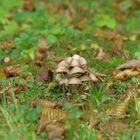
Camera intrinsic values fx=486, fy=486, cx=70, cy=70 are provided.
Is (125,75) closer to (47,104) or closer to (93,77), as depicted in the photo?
(93,77)

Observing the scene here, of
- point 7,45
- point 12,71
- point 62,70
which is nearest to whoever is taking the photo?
point 62,70

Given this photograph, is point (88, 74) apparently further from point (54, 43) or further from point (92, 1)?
point (92, 1)

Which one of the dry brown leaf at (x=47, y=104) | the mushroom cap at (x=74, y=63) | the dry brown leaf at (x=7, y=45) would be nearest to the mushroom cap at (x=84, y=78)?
the mushroom cap at (x=74, y=63)

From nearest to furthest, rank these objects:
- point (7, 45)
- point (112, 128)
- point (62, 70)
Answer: point (112, 128) < point (62, 70) < point (7, 45)

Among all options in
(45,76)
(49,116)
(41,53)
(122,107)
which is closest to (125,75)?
(122,107)

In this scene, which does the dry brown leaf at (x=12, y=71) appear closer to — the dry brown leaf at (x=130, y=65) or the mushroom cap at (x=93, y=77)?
the mushroom cap at (x=93, y=77)
